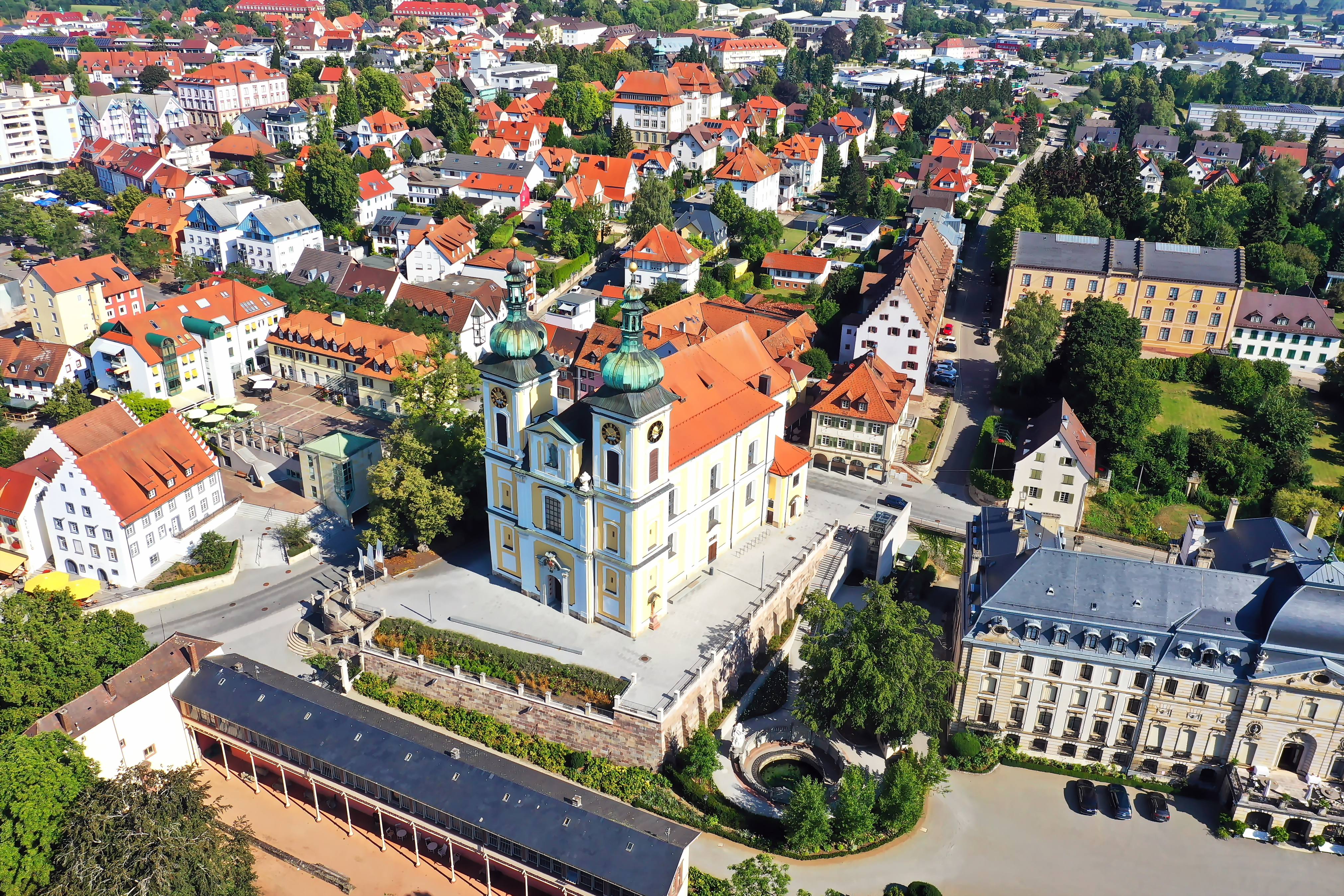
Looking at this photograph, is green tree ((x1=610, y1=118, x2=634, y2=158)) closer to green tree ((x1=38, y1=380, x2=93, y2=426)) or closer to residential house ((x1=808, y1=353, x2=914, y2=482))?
residential house ((x1=808, y1=353, x2=914, y2=482))

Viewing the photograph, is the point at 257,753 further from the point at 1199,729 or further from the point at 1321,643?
the point at 1321,643

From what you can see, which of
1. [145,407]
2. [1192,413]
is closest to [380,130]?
[145,407]

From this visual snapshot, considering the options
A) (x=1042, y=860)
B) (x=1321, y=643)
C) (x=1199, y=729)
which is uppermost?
(x=1321, y=643)

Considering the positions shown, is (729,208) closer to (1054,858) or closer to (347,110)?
(347,110)

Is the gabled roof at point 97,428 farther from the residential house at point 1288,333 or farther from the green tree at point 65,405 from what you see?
the residential house at point 1288,333

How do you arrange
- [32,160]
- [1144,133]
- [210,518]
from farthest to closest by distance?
[1144,133]
[32,160]
[210,518]

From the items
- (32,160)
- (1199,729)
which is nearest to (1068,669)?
(1199,729)
